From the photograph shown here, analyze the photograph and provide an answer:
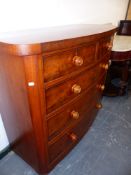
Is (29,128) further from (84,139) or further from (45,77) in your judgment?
(84,139)

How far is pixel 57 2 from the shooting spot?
1166mm

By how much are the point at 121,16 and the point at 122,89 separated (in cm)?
129

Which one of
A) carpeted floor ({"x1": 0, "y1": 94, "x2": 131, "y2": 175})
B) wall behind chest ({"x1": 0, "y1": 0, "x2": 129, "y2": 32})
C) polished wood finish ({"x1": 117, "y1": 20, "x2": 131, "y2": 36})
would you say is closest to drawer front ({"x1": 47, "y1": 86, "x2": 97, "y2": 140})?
carpeted floor ({"x1": 0, "y1": 94, "x2": 131, "y2": 175})

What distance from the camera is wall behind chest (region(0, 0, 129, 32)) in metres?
0.91

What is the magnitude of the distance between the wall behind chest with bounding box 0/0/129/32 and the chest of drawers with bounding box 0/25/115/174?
0.80 ft

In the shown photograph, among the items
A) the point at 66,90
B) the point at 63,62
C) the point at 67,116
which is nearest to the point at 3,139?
the point at 67,116

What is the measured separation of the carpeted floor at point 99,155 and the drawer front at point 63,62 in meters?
0.86

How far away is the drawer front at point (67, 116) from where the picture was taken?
2.87 ft

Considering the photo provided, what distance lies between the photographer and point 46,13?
1.11 metres

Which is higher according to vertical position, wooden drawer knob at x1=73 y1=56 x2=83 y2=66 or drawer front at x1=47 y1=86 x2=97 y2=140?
wooden drawer knob at x1=73 y1=56 x2=83 y2=66

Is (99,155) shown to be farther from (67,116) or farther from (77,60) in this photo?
(77,60)

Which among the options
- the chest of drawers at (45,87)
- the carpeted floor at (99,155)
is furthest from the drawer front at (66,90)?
the carpeted floor at (99,155)

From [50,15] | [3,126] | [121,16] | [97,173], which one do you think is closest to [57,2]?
[50,15]

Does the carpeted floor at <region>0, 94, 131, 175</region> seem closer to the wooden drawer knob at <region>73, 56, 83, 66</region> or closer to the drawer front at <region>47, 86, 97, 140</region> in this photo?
the drawer front at <region>47, 86, 97, 140</region>
